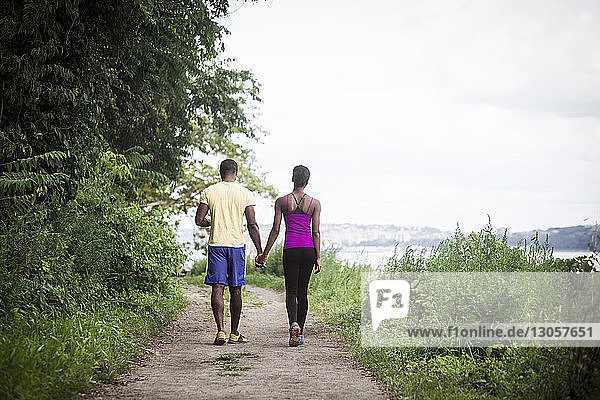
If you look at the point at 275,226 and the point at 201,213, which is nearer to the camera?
the point at 201,213

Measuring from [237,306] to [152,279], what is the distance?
11.0 ft

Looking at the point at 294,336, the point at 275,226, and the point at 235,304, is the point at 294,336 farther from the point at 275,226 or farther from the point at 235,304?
the point at 275,226

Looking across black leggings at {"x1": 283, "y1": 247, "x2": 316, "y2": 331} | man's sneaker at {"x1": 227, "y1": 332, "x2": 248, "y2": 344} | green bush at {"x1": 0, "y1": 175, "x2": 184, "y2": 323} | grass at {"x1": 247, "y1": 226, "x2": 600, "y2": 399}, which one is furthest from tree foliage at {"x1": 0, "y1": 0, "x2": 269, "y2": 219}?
grass at {"x1": 247, "y1": 226, "x2": 600, "y2": 399}

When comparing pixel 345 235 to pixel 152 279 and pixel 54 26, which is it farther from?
pixel 54 26

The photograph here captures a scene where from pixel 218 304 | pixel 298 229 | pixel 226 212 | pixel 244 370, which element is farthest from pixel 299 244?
pixel 244 370

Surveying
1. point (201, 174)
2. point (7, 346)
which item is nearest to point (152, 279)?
point (7, 346)

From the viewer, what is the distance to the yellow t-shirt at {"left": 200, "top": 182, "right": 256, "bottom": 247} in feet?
28.5

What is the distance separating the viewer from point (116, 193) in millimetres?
11938

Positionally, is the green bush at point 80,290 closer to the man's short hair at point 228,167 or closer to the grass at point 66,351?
the grass at point 66,351

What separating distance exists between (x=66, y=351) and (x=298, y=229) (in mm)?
3559

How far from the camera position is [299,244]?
343 inches

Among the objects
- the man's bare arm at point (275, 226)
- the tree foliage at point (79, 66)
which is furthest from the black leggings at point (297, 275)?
the tree foliage at point (79, 66)

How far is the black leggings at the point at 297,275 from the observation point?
873cm

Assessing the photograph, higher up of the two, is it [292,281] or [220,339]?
[292,281]
